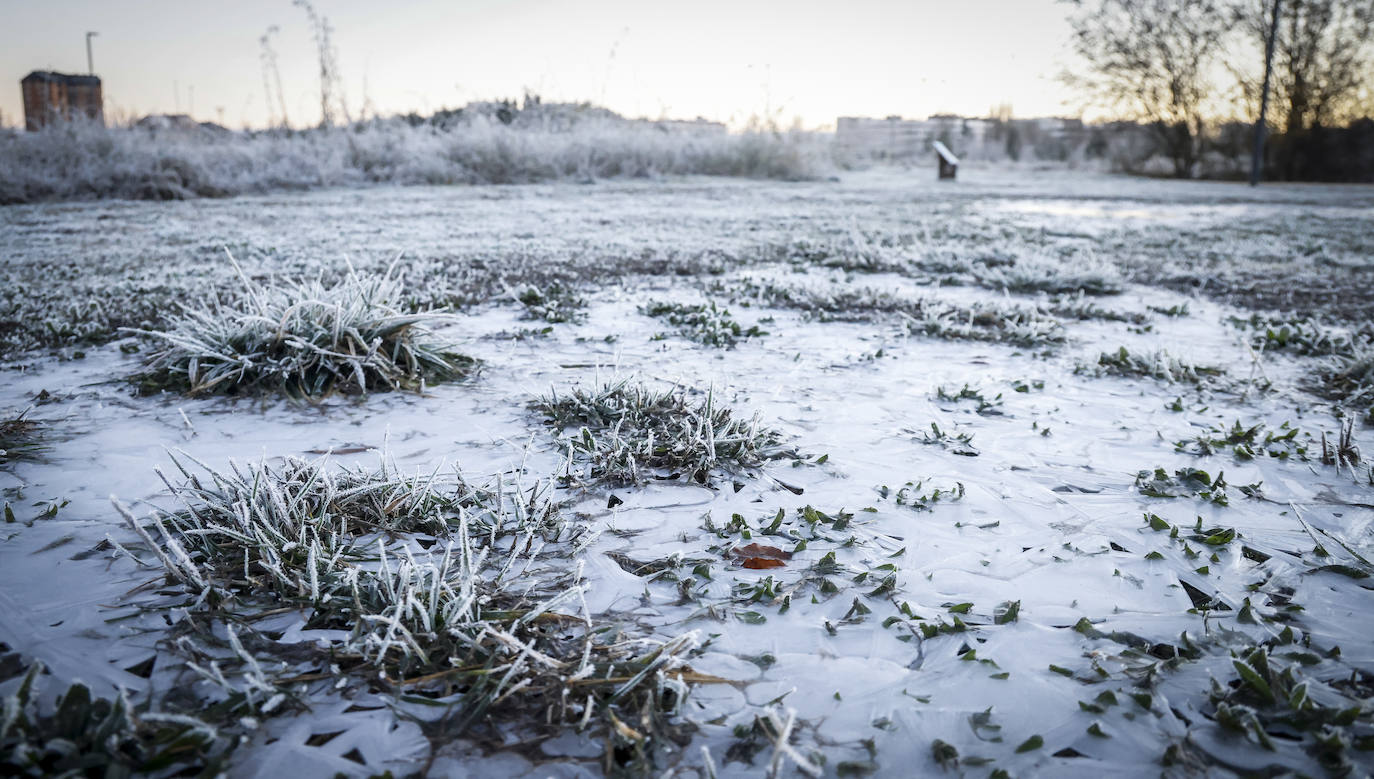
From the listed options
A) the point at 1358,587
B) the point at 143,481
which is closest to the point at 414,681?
the point at 143,481

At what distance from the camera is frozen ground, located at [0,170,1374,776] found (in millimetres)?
1251

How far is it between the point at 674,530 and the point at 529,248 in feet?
18.4

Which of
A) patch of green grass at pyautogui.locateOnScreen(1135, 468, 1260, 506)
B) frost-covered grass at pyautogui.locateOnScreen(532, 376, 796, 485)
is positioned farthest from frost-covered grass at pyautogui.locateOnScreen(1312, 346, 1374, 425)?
frost-covered grass at pyautogui.locateOnScreen(532, 376, 796, 485)

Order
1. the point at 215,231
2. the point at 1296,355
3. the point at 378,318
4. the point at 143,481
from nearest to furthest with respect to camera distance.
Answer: the point at 143,481
the point at 378,318
the point at 1296,355
the point at 215,231

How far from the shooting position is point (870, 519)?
2020 mm

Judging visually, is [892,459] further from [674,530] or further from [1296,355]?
[1296,355]

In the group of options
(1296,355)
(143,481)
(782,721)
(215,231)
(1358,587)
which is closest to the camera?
(782,721)

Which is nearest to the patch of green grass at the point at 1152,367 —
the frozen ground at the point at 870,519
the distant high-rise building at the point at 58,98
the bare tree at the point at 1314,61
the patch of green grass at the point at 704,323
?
the frozen ground at the point at 870,519

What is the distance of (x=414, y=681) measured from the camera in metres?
1.31

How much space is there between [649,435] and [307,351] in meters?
1.57

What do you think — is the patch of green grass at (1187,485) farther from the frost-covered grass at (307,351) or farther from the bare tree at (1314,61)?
the bare tree at (1314,61)

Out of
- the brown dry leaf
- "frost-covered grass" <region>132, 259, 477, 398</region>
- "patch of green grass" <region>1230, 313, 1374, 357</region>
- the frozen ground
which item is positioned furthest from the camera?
"patch of green grass" <region>1230, 313, 1374, 357</region>

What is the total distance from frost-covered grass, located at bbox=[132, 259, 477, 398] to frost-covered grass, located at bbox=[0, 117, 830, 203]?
34.0 ft

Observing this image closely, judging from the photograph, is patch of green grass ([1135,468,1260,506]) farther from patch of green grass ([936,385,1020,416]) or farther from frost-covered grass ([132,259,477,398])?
frost-covered grass ([132,259,477,398])
